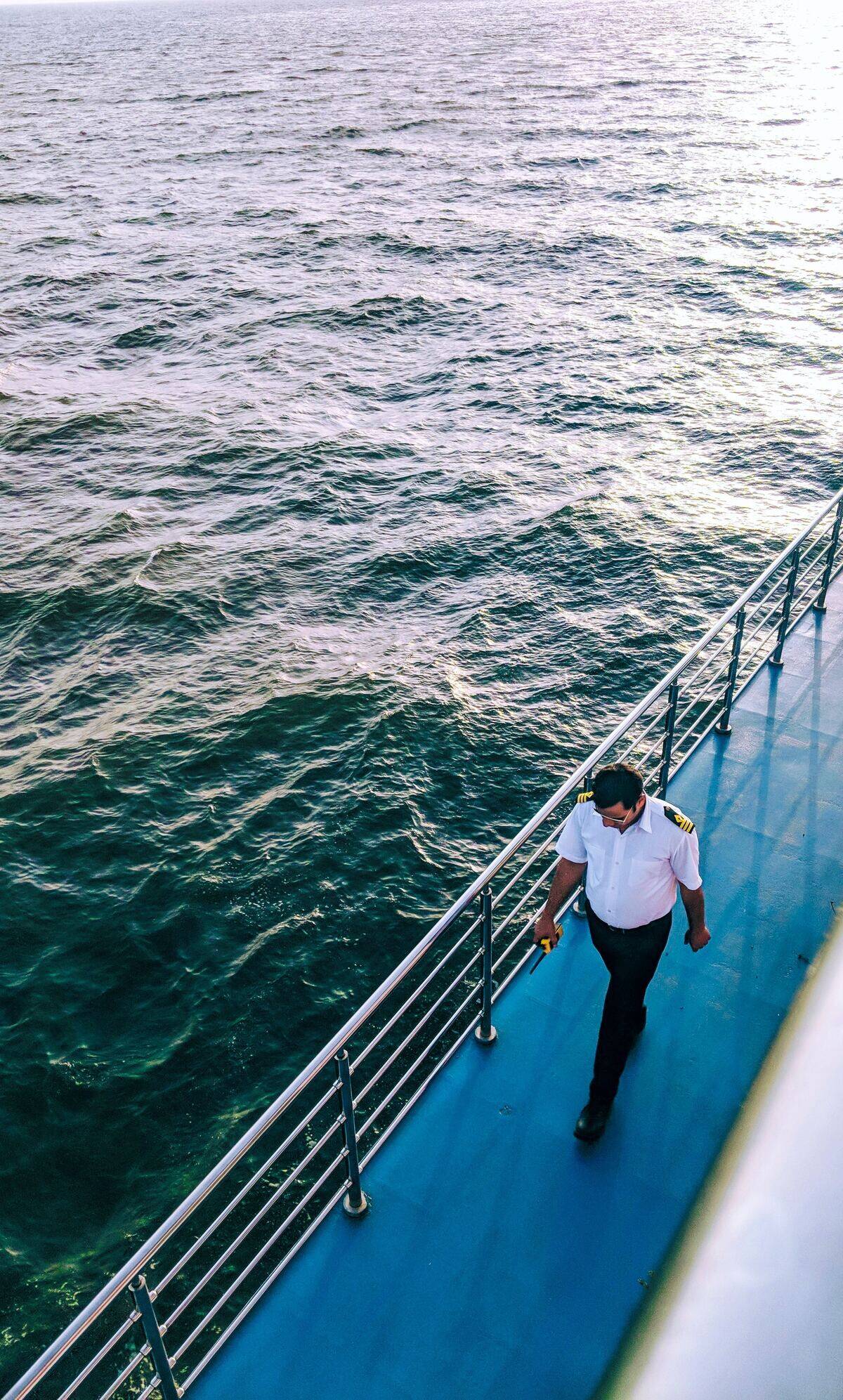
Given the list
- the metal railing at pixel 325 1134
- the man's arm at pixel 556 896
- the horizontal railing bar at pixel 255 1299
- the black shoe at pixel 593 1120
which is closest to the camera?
the metal railing at pixel 325 1134

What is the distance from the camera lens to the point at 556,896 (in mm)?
5551

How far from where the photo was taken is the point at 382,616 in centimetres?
1758

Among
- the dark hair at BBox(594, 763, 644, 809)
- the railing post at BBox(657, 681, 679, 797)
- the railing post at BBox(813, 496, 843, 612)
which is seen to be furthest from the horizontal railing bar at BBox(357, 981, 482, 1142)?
the railing post at BBox(813, 496, 843, 612)

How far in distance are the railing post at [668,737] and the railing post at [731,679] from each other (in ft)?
3.39

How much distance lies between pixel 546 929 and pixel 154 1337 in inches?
103

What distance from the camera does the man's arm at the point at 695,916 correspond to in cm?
530

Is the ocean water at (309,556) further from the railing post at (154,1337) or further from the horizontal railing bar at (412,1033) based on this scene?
the railing post at (154,1337)

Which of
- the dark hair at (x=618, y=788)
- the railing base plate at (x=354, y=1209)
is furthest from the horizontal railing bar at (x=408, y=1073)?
the dark hair at (x=618, y=788)

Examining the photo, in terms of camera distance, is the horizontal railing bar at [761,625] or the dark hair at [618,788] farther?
the horizontal railing bar at [761,625]

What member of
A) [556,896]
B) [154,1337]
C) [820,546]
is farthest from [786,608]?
[820,546]

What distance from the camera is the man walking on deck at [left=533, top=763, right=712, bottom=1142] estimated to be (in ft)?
15.9

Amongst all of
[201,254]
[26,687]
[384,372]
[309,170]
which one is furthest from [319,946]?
[309,170]

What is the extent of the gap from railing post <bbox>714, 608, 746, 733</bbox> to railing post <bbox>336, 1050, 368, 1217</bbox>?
5072 millimetres

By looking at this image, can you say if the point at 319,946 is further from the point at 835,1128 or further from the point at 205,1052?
the point at 835,1128
